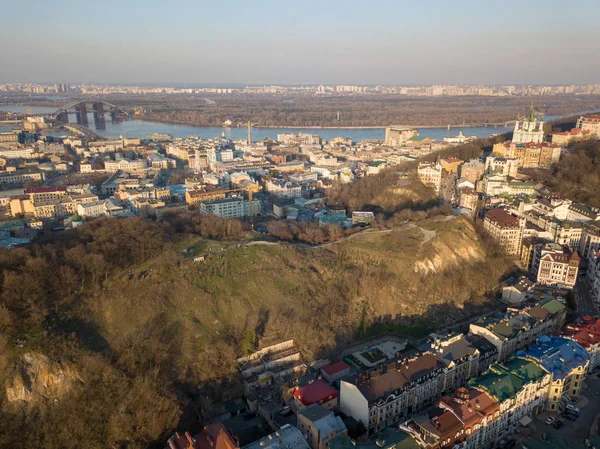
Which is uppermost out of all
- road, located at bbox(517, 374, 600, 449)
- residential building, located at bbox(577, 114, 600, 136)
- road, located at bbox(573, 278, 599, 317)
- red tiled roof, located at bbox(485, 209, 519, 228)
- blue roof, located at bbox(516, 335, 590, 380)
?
residential building, located at bbox(577, 114, 600, 136)

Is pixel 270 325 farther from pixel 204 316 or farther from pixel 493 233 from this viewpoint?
pixel 493 233

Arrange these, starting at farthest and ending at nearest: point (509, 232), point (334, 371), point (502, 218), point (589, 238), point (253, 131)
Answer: point (253, 131)
point (502, 218)
point (509, 232)
point (589, 238)
point (334, 371)

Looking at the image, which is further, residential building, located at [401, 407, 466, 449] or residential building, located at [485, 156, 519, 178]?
residential building, located at [485, 156, 519, 178]

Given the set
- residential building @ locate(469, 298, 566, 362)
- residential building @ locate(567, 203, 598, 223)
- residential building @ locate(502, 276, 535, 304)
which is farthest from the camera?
residential building @ locate(567, 203, 598, 223)

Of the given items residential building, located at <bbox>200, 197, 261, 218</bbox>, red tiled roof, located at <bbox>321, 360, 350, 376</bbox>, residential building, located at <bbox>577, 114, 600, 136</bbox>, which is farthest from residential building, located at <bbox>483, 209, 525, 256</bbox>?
residential building, located at <bbox>577, 114, 600, 136</bbox>

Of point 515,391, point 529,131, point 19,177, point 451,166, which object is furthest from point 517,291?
point 19,177

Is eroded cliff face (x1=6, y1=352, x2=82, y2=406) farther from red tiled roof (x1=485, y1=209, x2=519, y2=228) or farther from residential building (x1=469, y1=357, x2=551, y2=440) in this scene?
red tiled roof (x1=485, y1=209, x2=519, y2=228)

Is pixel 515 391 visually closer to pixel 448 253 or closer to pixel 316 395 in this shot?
pixel 316 395
